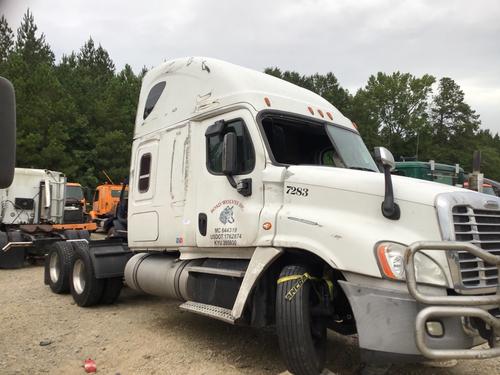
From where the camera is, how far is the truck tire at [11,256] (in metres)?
12.2

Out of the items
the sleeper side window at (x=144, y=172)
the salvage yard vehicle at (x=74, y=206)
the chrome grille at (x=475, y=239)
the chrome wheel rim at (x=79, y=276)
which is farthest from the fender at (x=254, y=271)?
the salvage yard vehicle at (x=74, y=206)

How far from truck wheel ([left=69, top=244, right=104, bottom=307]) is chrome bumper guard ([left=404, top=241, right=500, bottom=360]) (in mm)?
5459

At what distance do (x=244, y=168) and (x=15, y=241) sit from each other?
31.7ft

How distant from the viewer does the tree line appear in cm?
2973

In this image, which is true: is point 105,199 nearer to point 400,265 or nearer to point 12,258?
point 12,258

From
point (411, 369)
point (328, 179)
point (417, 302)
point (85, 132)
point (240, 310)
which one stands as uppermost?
point (85, 132)

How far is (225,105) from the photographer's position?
5461 millimetres

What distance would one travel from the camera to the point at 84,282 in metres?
7.77

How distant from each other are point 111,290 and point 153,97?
3.15m

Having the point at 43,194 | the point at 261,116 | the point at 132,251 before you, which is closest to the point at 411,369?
the point at 261,116

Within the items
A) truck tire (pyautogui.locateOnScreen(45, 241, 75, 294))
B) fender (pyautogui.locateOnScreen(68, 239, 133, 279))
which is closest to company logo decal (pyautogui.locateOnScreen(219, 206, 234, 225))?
fender (pyautogui.locateOnScreen(68, 239, 133, 279))

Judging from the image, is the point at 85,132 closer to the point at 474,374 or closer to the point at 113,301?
the point at 113,301

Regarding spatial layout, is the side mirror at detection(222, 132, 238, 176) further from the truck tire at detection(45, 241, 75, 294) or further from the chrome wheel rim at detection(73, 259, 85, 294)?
the truck tire at detection(45, 241, 75, 294)

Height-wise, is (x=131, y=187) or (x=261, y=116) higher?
(x=261, y=116)
